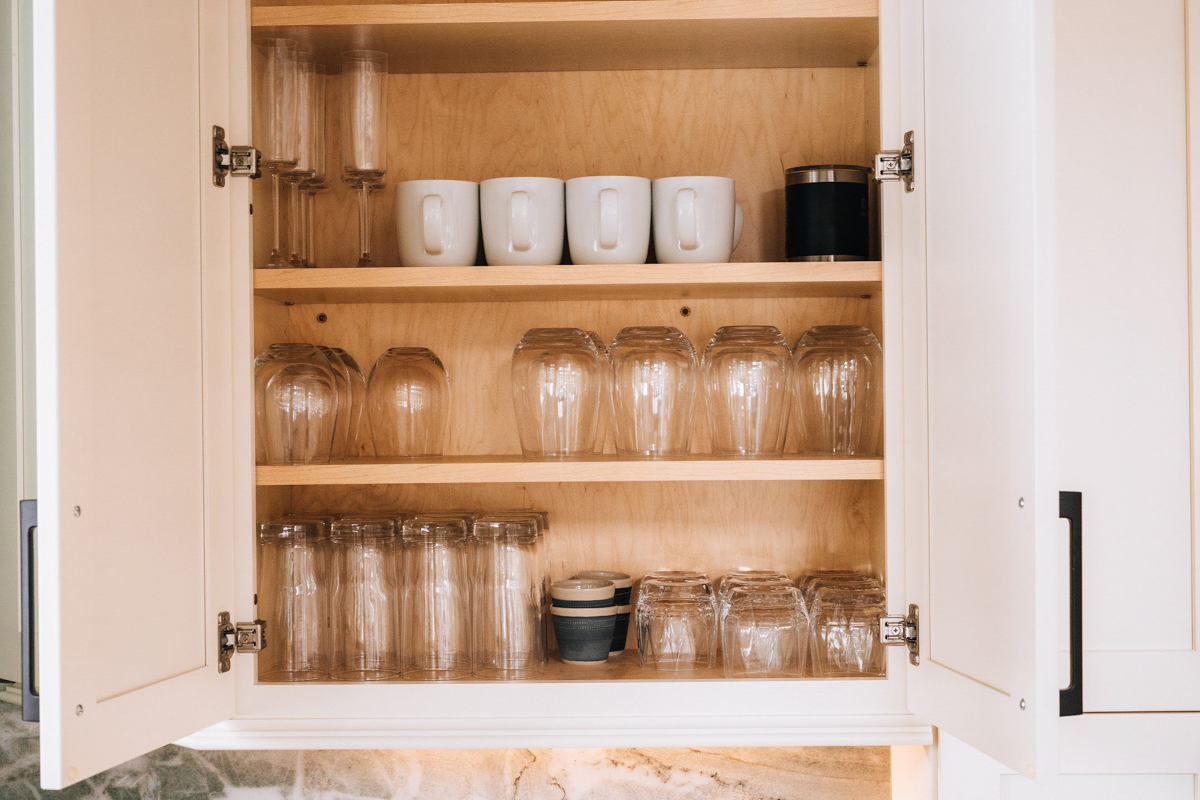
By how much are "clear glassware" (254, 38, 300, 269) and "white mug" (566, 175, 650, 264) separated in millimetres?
413

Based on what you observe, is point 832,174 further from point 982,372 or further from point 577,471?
point 577,471

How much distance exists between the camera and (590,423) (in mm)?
1432

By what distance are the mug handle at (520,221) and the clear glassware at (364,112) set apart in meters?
0.23

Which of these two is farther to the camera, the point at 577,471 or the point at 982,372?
the point at 577,471

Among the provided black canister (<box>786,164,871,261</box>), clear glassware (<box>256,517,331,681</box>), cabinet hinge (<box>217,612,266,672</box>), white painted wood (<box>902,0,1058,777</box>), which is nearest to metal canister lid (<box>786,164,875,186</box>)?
black canister (<box>786,164,871,261</box>)

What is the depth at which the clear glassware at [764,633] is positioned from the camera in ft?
4.38

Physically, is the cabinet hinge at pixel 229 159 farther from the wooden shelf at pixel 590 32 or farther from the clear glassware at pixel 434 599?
the clear glassware at pixel 434 599

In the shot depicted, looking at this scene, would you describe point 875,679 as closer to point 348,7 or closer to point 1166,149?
point 1166,149

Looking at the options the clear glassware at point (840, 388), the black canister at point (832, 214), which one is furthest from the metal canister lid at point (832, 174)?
the clear glassware at point (840, 388)

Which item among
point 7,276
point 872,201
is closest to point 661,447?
point 872,201

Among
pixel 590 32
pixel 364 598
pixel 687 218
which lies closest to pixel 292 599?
pixel 364 598

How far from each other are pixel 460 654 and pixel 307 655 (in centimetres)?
22

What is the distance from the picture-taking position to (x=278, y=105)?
4.41 ft

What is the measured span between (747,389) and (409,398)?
520 millimetres
